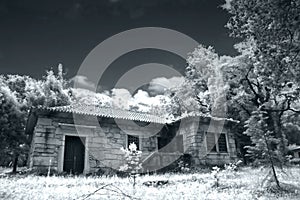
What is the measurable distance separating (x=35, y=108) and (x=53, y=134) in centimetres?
156

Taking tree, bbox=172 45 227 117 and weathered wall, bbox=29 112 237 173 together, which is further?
tree, bbox=172 45 227 117

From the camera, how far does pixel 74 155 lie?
42.4 ft

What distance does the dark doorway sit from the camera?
1266 centimetres

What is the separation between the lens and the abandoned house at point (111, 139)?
1236 centimetres

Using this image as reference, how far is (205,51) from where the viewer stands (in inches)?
979

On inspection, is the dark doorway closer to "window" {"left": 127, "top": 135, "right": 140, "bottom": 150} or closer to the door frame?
the door frame

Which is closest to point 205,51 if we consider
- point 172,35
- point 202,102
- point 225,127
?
point 202,102

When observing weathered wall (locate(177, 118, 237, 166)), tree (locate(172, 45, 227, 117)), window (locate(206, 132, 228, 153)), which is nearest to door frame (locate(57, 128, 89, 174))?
weathered wall (locate(177, 118, 237, 166))

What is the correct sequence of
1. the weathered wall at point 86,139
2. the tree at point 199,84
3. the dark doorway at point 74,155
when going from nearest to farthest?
the weathered wall at point 86,139 < the dark doorway at point 74,155 < the tree at point 199,84

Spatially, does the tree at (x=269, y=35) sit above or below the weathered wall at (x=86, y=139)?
above

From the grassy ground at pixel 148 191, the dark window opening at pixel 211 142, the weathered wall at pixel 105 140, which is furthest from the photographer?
the dark window opening at pixel 211 142

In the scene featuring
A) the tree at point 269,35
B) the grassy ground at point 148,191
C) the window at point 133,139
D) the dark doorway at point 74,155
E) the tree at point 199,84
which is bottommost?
the grassy ground at point 148,191

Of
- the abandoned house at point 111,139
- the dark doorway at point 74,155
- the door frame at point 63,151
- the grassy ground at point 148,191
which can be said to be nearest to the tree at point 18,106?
the abandoned house at point 111,139

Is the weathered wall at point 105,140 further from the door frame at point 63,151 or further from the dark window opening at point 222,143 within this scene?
the dark window opening at point 222,143
